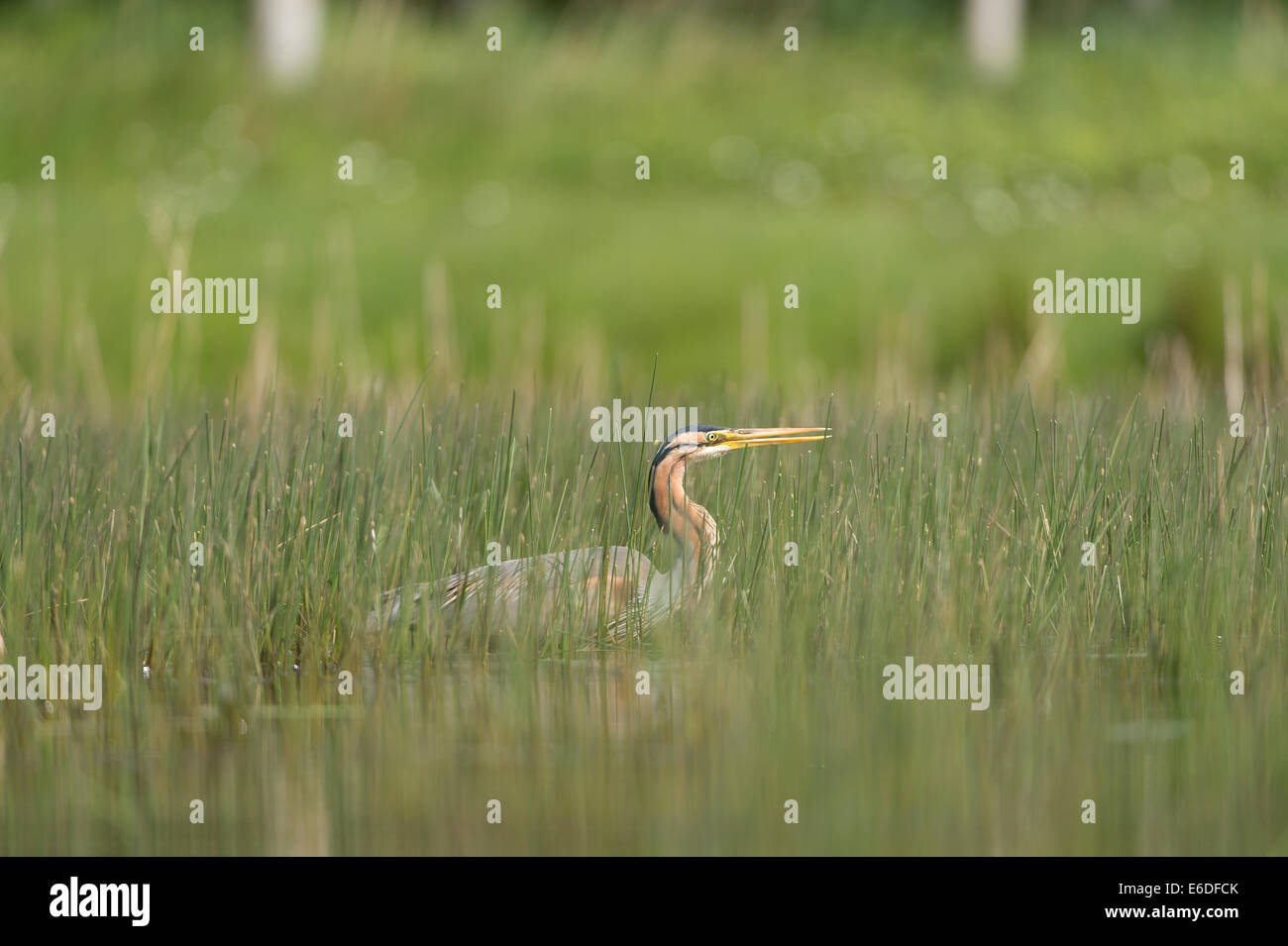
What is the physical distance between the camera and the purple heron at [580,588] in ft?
14.0

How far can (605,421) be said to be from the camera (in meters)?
5.74

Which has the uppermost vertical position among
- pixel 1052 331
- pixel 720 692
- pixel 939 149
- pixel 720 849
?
pixel 939 149

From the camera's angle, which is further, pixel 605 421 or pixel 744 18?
pixel 744 18

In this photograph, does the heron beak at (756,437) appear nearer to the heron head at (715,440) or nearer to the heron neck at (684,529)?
the heron head at (715,440)

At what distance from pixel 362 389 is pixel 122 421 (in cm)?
109

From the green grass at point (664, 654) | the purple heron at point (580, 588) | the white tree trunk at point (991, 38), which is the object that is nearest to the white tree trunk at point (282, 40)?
the white tree trunk at point (991, 38)

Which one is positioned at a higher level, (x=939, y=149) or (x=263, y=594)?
(x=939, y=149)

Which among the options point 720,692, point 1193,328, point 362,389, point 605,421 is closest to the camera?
point 720,692

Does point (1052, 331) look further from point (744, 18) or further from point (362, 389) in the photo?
point (744, 18)

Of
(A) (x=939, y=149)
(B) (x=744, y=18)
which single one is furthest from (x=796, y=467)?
(B) (x=744, y=18)

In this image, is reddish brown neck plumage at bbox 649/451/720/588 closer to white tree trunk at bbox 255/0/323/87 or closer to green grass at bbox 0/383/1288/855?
green grass at bbox 0/383/1288/855

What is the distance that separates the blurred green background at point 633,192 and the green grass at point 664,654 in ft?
11.2

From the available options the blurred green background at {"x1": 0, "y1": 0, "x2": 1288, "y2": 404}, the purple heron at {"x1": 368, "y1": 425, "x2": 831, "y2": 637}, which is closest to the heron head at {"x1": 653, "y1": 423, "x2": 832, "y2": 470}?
the purple heron at {"x1": 368, "y1": 425, "x2": 831, "y2": 637}

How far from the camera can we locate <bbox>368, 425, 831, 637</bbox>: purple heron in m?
4.26
